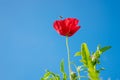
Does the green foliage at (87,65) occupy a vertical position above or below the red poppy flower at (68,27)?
below

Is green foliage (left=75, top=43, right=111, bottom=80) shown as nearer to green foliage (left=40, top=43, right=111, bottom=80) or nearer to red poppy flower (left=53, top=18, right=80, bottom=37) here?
green foliage (left=40, top=43, right=111, bottom=80)

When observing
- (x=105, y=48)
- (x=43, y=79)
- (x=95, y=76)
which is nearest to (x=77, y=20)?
(x=105, y=48)

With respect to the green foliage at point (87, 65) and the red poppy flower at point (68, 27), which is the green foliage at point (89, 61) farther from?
the red poppy flower at point (68, 27)

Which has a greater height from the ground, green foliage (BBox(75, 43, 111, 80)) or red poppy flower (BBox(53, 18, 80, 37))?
red poppy flower (BBox(53, 18, 80, 37))

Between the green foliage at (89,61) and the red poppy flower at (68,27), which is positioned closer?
the green foliage at (89,61)

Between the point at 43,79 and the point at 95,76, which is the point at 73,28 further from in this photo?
the point at 95,76

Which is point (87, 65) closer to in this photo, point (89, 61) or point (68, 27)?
point (89, 61)

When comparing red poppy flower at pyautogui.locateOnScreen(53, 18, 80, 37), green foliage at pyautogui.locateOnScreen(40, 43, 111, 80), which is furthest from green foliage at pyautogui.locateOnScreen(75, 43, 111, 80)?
red poppy flower at pyautogui.locateOnScreen(53, 18, 80, 37)

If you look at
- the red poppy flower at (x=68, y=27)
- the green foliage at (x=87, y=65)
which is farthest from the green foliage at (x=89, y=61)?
the red poppy flower at (x=68, y=27)
